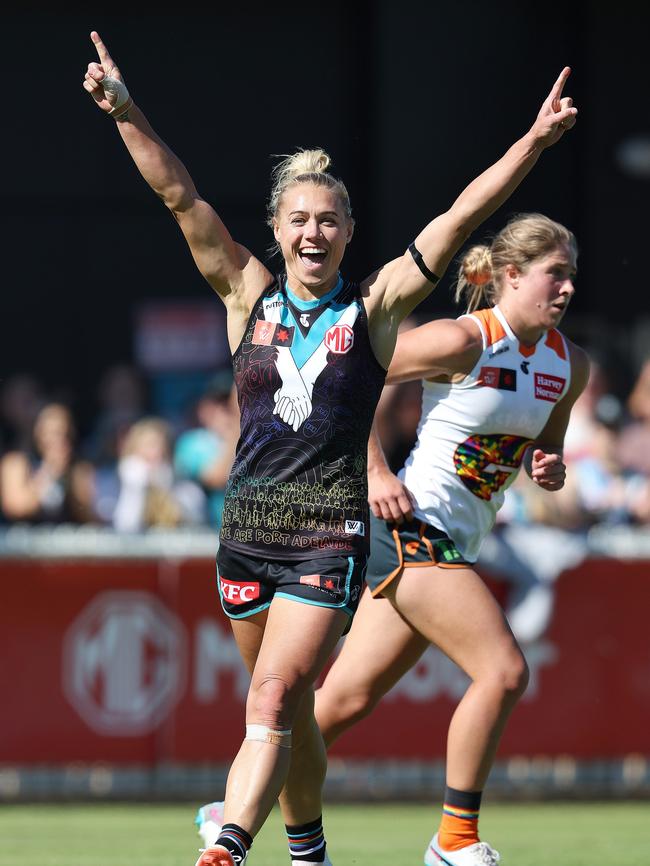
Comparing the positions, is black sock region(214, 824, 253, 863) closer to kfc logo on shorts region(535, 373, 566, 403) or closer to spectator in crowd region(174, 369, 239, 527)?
kfc logo on shorts region(535, 373, 566, 403)

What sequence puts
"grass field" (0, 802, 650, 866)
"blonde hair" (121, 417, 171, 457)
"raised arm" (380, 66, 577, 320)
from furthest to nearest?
"blonde hair" (121, 417, 171, 457), "grass field" (0, 802, 650, 866), "raised arm" (380, 66, 577, 320)

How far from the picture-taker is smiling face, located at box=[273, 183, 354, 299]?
5297 mm

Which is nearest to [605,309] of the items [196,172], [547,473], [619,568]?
[196,172]

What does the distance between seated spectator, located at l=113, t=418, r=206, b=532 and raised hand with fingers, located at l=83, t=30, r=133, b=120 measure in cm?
453

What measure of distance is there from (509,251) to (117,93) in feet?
5.54

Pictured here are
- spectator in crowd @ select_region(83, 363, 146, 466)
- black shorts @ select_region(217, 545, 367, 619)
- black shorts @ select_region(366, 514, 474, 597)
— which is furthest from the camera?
spectator in crowd @ select_region(83, 363, 146, 466)

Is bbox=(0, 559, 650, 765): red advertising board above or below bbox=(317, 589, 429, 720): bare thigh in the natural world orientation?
below

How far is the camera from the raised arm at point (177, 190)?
528 cm

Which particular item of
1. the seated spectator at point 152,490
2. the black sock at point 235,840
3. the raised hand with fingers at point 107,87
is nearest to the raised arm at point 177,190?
the raised hand with fingers at point 107,87

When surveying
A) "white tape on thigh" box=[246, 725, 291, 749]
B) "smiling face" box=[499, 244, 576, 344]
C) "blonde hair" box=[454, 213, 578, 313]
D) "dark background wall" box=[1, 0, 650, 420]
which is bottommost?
"white tape on thigh" box=[246, 725, 291, 749]

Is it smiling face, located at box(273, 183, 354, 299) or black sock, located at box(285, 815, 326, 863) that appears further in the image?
black sock, located at box(285, 815, 326, 863)

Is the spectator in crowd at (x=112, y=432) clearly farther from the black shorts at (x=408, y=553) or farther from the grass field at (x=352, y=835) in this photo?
the black shorts at (x=408, y=553)

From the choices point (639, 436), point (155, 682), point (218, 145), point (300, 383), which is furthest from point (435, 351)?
point (218, 145)

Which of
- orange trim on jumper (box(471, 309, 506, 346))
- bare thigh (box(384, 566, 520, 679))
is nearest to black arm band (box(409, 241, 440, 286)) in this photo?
orange trim on jumper (box(471, 309, 506, 346))
